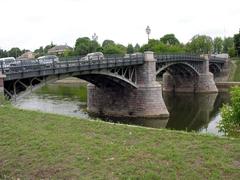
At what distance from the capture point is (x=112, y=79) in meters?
31.1

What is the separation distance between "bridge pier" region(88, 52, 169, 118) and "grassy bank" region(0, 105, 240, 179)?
2209 cm

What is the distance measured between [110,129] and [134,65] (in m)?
23.9

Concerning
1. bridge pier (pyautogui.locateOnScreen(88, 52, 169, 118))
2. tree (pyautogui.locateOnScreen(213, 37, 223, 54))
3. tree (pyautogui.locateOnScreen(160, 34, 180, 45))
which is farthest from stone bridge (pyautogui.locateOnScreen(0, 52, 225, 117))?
tree (pyautogui.locateOnScreen(213, 37, 223, 54))

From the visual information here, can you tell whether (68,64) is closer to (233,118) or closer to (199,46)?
(233,118)

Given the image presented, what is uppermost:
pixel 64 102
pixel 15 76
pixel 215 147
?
pixel 15 76

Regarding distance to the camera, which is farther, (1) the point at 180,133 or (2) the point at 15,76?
(2) the point at 15,76

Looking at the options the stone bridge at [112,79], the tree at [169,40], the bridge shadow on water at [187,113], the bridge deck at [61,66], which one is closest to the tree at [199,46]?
the tree at [169,40]

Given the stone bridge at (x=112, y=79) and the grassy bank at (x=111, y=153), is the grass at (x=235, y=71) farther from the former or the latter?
the grassy bank at (x=111, y=153)

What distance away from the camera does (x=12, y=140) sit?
9.66 m

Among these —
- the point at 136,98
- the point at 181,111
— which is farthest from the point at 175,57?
the point at 136,98

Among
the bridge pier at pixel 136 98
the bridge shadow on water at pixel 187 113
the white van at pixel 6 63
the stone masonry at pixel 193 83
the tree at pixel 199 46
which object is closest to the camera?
the white van at pixel 6 63

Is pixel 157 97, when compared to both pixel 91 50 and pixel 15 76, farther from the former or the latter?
pixel 91 50

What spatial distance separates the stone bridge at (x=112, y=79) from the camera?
2061 cm

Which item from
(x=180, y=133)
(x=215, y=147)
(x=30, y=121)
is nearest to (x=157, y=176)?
(x=215, y=147)
